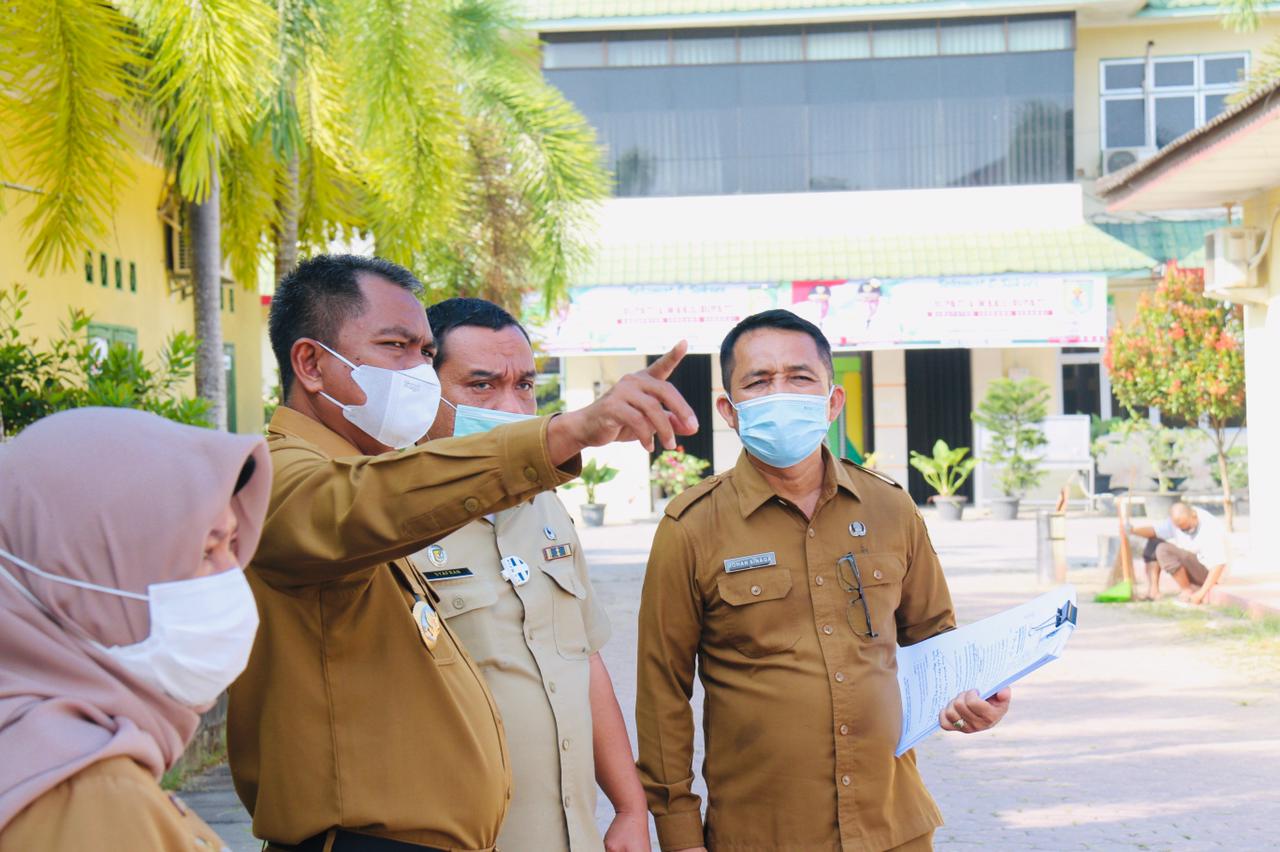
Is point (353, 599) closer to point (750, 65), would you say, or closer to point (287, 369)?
point (287, 369)

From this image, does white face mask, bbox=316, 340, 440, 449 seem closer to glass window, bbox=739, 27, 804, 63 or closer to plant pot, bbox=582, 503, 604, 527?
plant pot, bbox=582, 503, 604, 527

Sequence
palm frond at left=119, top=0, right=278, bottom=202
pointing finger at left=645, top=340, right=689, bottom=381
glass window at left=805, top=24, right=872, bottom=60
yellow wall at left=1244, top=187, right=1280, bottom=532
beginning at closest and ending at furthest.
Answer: pointing finger at left=645, top=340, right=689, bottom=381, palm frond at left=119, top=0, right=278, bottom=202, yellow wall at left=1244, top=187, right=1280, bottom=532, glass window at left=805, top=24, right=872, bottom=60

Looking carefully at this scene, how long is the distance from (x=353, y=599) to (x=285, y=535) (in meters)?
0.24

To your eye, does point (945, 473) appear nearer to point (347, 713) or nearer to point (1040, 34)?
point (1040, 34)

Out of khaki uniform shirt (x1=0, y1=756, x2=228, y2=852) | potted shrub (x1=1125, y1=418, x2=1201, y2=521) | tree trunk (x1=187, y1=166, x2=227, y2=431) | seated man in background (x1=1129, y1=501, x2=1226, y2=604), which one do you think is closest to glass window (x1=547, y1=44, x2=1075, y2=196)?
potted shrub (x1=1125, y1=418, x2=1201, y2=521)

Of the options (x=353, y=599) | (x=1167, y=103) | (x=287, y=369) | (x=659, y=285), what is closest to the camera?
(x=353, y=599)

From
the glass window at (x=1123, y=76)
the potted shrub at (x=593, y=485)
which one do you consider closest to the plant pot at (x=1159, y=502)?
the glass window at (x=1123, y=76)

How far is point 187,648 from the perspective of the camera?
1651 millimetres

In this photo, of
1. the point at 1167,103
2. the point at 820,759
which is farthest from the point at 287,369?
the point at 1167,103

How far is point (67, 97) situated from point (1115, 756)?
6153 millimetres

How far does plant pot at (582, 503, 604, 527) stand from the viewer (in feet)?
74.7

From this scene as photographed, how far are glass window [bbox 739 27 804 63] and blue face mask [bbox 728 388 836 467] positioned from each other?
68.6ft

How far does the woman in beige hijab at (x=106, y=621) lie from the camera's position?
1.47m

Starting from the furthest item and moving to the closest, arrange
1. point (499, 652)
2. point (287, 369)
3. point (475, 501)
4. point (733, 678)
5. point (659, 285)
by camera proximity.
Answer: point (659, 285)
point (733, 678)
point (499, 652)
point (287, 369)
point (475, 501)
